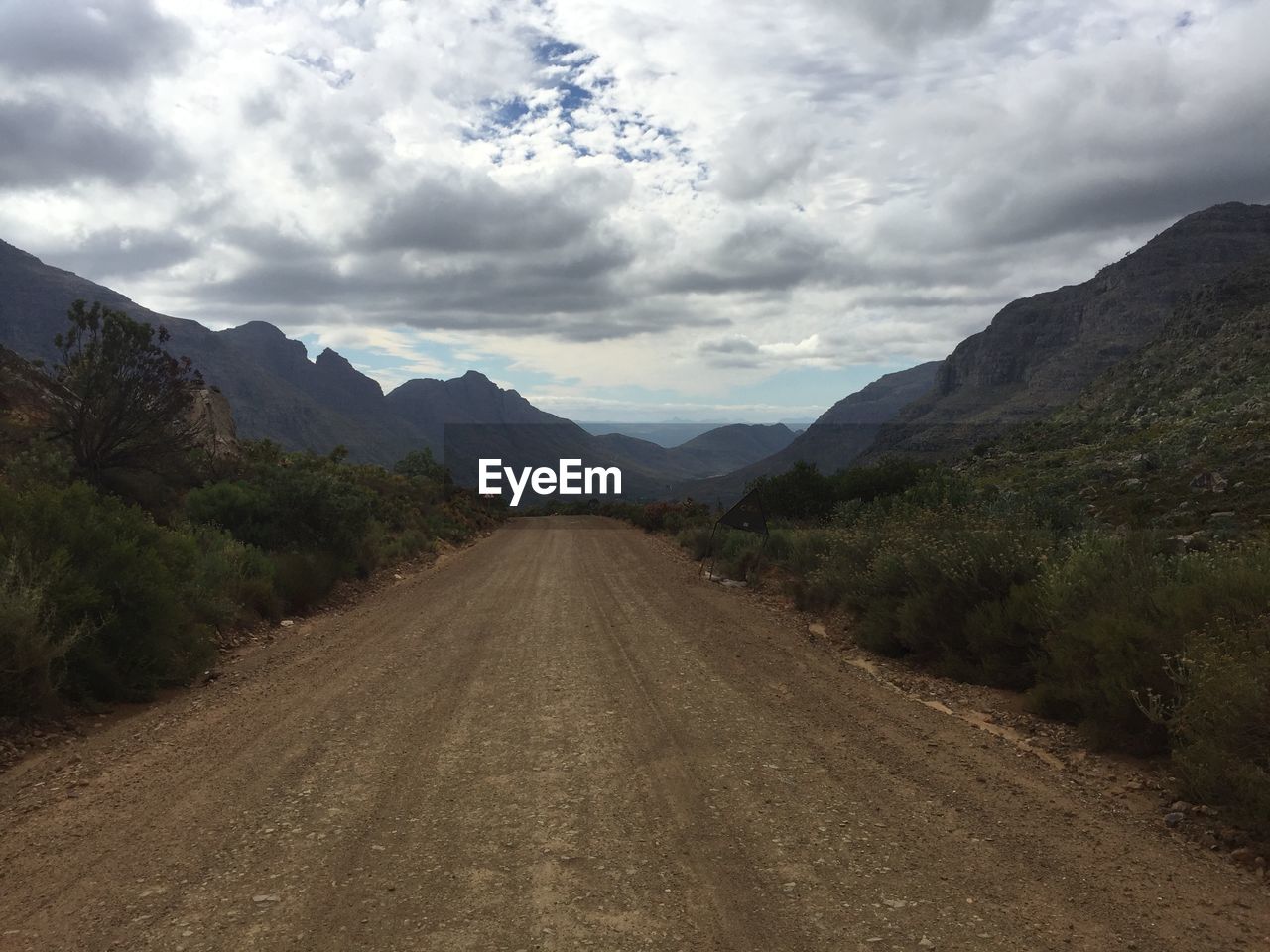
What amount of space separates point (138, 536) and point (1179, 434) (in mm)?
42847

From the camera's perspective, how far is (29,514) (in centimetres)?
818

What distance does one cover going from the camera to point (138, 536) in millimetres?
9172

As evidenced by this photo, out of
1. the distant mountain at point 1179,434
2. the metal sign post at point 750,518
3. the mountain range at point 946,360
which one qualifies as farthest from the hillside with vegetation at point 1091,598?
the mountain range at point 946,360

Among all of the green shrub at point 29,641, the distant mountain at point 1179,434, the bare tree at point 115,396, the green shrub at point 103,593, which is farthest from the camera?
the distant mountain at point 1179,434

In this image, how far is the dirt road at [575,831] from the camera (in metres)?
3.81

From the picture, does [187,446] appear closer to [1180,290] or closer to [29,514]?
[29,514]

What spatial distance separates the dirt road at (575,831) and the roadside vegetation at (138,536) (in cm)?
79

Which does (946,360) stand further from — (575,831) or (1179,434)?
(575,831)

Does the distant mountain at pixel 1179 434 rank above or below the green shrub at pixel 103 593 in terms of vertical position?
above

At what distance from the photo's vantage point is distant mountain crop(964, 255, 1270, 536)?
24.2 m

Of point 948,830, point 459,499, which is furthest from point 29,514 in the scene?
point 459,499

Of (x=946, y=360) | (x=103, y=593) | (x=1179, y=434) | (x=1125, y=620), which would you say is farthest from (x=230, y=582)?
(x=946, y=360)

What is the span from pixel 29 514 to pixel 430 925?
7.07 metres

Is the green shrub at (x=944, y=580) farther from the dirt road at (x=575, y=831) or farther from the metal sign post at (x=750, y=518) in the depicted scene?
the metal sign post at (x=750, y=518)
